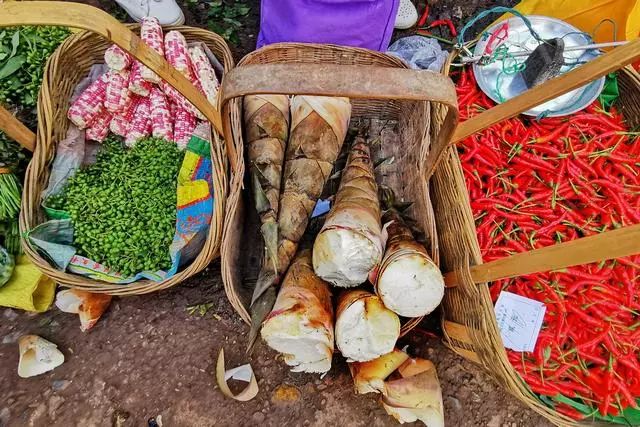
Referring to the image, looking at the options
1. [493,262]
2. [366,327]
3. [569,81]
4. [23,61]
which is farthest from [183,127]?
[569,81]

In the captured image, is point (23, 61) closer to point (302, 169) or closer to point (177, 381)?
point (302, 169)

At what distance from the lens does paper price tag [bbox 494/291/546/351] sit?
1786 mm

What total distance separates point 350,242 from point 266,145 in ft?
2.27

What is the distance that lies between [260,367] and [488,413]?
3.66 feet

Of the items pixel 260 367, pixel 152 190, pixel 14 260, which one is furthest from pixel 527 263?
pixel 14 260

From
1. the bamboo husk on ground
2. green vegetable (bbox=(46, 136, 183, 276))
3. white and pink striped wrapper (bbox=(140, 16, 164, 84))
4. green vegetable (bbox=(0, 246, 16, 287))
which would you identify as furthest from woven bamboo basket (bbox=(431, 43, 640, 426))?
green vegetable (bbox=(0, 246, 16, 287))

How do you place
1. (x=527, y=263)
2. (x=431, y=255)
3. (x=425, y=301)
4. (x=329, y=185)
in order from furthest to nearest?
1. (x=329, y=185)
2. (x=431, y=255)
3. (x=425, y=301)
4. (x=527, y=263)

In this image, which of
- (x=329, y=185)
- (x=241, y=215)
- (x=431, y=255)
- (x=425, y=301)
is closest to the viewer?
(x=425, y=301)

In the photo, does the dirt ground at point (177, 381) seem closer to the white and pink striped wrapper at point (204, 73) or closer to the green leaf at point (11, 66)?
the white and pink striped wrapper at point (204, 73)

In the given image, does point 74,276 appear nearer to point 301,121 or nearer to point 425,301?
point 301,121

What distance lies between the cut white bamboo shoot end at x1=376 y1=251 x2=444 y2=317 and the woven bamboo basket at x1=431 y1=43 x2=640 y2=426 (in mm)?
197

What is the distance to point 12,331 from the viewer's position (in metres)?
2.15

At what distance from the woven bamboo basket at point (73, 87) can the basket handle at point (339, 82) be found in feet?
1.08

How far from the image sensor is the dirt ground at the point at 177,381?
2.04 meters
